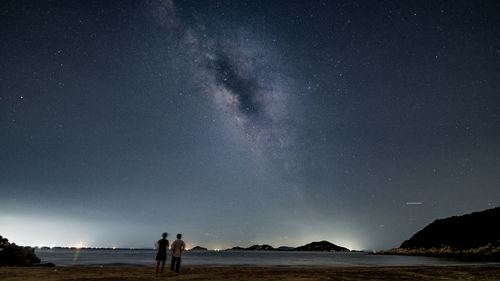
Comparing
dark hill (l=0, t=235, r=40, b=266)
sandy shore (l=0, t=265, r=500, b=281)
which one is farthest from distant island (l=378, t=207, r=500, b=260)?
dark hill (l=0, t=235, r=40, b=266)

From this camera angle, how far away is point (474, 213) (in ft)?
504

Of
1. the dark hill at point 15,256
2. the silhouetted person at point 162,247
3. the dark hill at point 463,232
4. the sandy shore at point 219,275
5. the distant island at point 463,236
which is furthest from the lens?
the dark hill at point 463,232

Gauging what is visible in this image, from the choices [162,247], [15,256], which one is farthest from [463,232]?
[15,256]

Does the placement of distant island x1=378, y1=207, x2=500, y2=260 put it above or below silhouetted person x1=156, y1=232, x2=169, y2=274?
above

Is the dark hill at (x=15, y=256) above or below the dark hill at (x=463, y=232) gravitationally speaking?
below

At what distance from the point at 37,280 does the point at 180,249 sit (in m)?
5.89

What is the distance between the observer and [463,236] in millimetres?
134500

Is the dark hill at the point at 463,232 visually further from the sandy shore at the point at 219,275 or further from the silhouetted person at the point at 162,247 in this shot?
the silhouetted person at the point at 162,247

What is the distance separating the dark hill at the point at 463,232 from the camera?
12123 cm

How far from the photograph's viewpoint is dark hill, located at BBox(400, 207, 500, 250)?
121231 millimetres

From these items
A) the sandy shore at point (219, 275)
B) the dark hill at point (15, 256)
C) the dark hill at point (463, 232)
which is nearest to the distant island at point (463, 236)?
the dark hill at point (463, 232)

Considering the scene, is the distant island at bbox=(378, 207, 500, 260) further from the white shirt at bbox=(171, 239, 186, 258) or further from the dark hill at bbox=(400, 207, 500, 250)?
the white shirt at bbox=(171, 239, 186, 258)

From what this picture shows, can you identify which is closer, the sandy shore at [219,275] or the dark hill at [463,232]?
the sandy shore at [219,275]

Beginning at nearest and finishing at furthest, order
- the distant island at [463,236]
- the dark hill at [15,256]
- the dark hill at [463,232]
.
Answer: the dark hill at [15,256] < the distant island at [463,236] < the dark hill at [463,232]
